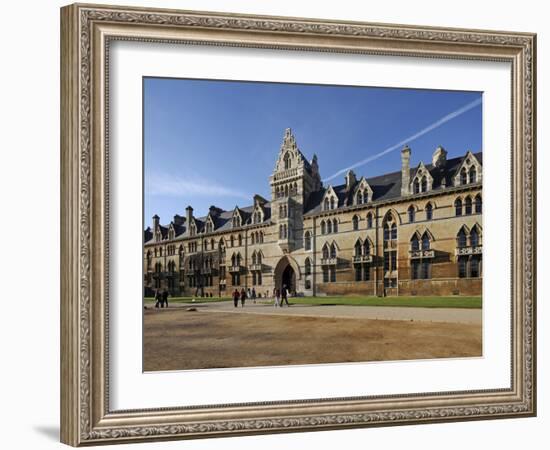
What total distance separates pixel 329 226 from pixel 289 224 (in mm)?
582

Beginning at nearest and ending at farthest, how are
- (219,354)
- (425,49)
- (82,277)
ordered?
1. (82,277)
2. (219,354)
3. (425,49)

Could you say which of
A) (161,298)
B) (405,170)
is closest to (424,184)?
(405,170)

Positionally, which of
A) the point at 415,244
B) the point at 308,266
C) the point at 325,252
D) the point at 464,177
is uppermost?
the point at 464,177

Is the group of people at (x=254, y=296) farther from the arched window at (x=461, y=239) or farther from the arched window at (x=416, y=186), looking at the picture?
the arched window at (x=461, y=239)

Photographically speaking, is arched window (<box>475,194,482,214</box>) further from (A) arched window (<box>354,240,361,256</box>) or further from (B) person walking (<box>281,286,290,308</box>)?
(B) person walking (<box>281,286,290,308</box>)

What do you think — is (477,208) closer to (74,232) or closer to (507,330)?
Result: (507,330)

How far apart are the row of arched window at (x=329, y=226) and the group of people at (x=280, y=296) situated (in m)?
1.01

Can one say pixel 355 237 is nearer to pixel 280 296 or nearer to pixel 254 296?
pixel 280 296

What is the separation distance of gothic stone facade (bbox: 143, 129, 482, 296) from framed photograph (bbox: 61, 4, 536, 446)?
33mm

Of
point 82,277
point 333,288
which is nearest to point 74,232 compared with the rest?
point 82,277

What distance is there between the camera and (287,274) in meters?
10.6

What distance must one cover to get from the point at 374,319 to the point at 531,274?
2446 millimetres

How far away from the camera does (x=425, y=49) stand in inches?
409

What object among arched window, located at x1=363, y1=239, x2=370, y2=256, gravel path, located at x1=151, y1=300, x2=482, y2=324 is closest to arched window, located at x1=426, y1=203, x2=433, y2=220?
arched window, located at x1=363, y1=239, x2=370, y2=256
